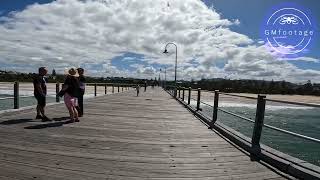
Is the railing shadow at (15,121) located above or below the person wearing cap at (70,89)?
below

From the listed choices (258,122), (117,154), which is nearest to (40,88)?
(117,154)

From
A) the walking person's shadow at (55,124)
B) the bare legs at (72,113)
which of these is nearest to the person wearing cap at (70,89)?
the bare legs at (72,113)

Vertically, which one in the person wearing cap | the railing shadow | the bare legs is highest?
the person wearing cap

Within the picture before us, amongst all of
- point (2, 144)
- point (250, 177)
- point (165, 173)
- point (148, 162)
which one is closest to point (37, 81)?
point (2, 144)

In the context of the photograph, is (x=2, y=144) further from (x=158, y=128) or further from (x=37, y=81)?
(x=158, y=128)

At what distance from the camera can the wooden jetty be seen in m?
5.20

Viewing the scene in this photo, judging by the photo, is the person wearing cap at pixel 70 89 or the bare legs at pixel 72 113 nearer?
the person wearing cap at pixel 70 89

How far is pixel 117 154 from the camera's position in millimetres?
6402

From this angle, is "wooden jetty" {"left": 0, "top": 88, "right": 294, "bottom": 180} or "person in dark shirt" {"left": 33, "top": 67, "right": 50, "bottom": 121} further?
"person in dark shirt" {"left": 33, "top": 67, "right": 50, "bottom": 121}

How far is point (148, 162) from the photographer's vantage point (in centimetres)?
591

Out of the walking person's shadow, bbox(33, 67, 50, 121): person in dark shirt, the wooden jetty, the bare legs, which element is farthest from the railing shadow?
the bare legs

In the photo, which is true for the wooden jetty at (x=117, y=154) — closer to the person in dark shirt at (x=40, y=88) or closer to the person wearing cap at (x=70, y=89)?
the person in dark shirt at (x=40, y=88)

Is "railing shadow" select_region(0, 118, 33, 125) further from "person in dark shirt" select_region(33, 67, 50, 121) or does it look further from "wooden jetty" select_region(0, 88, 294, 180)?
"person in dark shirt" select_region(33, 67, 50, 121)

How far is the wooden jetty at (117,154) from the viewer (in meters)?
5.20
